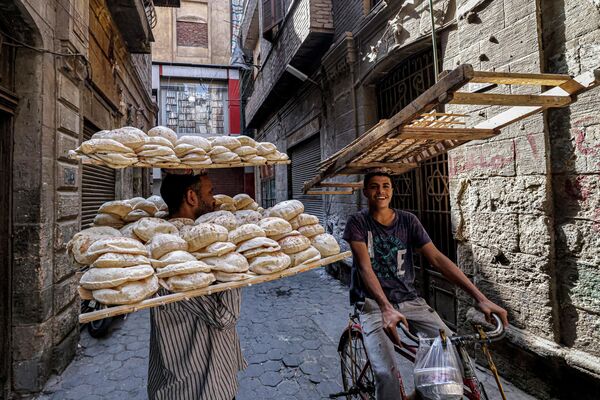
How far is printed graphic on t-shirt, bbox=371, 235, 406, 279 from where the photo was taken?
97.9 inches

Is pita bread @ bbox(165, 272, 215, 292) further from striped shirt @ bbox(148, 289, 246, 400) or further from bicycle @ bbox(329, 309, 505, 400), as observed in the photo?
bicycle @ bbox(329, 309, 505, 400)

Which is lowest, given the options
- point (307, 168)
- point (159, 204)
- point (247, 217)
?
point (247, 217)

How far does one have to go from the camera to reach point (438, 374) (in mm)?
1502

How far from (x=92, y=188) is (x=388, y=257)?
531cm

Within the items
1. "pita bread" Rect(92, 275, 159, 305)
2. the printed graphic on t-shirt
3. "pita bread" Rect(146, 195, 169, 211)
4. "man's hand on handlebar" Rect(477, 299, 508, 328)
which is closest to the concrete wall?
"pita bread" Rect(146, 195, 169, 211)

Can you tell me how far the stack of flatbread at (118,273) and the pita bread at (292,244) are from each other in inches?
27.7

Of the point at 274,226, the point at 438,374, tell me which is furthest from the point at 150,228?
the point at 438,374

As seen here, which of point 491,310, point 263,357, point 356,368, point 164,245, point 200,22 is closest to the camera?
point 164,245

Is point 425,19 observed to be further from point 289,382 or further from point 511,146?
point 289,382

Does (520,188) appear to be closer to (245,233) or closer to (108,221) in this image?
(245,233)

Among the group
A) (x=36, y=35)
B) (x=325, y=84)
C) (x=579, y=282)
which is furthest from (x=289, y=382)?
(x=325, y=84)

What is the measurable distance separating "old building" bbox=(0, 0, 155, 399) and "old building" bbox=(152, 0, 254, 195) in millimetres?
14941

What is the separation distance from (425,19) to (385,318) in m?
4.16

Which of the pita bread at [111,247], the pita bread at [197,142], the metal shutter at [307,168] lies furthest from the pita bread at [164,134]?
the metal shutter at [307,168]
